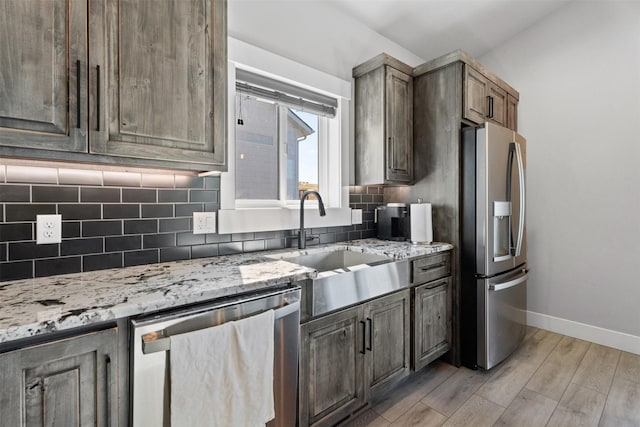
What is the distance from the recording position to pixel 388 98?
242 centimetres

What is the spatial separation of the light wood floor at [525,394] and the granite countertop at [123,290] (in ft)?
3.52

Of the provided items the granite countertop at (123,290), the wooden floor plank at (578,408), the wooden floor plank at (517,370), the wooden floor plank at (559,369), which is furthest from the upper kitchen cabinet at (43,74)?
the wooden floor plank at (559,369)

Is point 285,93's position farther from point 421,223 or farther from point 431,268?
point 431,268

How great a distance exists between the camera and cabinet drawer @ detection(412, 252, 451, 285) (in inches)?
80.5

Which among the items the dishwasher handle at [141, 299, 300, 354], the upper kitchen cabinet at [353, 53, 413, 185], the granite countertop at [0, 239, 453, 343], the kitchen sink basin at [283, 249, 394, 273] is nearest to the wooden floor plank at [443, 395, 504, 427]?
the kitchen sink basin at [283, 249, 394, 273]

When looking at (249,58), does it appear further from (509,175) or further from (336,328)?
(509,175)

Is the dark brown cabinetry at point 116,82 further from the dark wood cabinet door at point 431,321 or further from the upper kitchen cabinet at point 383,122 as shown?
the dark wood cabinet door at point 431,321

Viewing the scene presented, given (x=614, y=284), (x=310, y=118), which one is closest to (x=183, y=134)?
(x=310, y=118)

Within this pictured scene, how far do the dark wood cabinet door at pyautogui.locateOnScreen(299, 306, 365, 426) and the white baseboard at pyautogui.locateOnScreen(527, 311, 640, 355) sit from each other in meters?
2.39

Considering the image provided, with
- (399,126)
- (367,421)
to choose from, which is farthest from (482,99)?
(367,421)

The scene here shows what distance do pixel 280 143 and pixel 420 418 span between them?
6.41 ft

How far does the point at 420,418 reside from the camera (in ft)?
5.83

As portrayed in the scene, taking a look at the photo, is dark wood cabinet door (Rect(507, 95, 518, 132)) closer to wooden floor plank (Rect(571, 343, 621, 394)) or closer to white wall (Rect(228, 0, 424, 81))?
white wall (Rect(228, 0, 424, 81))

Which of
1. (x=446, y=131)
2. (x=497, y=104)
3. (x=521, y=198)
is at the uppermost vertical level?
(x=497, y=104)
